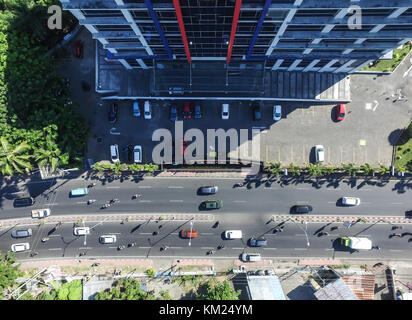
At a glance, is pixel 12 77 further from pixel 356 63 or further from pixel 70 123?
pixel 356 63

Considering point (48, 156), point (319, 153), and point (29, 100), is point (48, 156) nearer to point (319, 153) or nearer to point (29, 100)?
point (29, 100)

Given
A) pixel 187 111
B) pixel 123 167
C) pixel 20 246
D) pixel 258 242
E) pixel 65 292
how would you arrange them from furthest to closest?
pixel 187 111
pixel 20 246
pixel 123 167
pixel 258 242
pixel 65 292

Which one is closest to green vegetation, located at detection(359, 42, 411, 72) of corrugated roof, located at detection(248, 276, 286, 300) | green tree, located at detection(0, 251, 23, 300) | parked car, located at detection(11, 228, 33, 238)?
corrugated roof, located at detection(248, 276, 286, 300)

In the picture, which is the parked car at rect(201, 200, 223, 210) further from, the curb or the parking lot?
the parking lot

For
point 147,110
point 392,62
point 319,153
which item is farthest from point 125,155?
point 392,62

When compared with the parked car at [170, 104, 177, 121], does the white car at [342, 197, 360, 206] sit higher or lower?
lower

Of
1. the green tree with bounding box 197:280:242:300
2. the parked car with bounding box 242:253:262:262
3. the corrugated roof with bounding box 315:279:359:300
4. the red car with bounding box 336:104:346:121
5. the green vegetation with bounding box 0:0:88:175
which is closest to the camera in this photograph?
the green vegetation with bounding box 0:0:88:175
